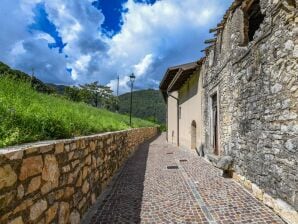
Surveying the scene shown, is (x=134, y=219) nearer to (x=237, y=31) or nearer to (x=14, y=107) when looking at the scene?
(x=14, y=107)

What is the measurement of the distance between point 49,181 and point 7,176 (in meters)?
0.92

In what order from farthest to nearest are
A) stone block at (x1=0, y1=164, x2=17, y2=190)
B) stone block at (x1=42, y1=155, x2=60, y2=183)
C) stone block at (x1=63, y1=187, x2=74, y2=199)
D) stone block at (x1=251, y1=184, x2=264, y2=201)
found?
1. stone block at (x1=251, y1=184, x2=264, y2=201)
2. stone block at (x1=63, y1=187, x2=74, y2=199)
3. stone block at (x1=42, y1=155, x2=60, y2=183)
4. stone block at (x1=0, y1=164, x2=17, y2=190)

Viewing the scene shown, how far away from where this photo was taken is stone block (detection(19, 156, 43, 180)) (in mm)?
2423

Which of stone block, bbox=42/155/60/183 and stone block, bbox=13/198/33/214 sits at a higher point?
stone block, bbox=42/155/60/183

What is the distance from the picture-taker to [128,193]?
591cm

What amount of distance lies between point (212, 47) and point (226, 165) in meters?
5.02

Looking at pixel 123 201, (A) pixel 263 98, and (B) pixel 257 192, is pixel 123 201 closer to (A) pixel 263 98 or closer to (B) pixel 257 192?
(B) pixel 257 192

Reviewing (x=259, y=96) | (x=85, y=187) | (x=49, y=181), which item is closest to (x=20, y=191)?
(x=49, y=181)

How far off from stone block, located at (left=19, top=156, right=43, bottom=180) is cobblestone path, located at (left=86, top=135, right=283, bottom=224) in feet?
6.22

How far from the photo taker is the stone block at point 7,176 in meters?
2.08

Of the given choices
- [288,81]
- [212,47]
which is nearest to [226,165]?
[288,81]

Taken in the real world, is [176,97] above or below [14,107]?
above

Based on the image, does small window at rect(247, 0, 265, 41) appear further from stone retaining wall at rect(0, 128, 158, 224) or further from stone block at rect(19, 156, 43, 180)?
stone block at rect(19, 156, 43, 180)

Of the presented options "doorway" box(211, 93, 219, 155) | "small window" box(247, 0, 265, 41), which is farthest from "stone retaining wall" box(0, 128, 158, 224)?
"doorway" box(211, 93, 219, 155)
